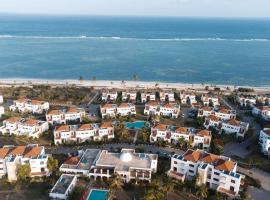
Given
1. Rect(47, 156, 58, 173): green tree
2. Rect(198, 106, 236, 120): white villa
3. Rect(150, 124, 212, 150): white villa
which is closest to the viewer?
Rect(47, 156, 58, 173): green tree

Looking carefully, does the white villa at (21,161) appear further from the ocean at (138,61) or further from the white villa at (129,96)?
the ocean at (138,61)

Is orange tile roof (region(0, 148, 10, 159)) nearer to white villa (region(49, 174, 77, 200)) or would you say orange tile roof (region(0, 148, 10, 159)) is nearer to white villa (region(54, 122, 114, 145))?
white villa (region(49, 174, 77, 200))

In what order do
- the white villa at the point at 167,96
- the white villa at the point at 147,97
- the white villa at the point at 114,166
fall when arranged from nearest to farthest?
the white villa at the point at 114,166, the white villa at the point at 147,97, the white villa at the point at 167,96

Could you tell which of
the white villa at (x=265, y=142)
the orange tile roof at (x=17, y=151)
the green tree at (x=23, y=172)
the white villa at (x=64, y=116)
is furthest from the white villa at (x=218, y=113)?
the green tree at (x=23, y=172)

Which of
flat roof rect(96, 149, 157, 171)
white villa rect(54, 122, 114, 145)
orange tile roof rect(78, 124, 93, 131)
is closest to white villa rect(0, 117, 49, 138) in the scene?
white villa rect(54, 122, 114, 145)

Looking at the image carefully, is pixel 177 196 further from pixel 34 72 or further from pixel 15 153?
pixel 34 72

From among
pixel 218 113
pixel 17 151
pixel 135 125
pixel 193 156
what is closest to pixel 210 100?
pixel 218 113

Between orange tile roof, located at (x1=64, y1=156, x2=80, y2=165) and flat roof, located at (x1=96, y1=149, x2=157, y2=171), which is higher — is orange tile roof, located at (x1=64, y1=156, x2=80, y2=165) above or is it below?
below
